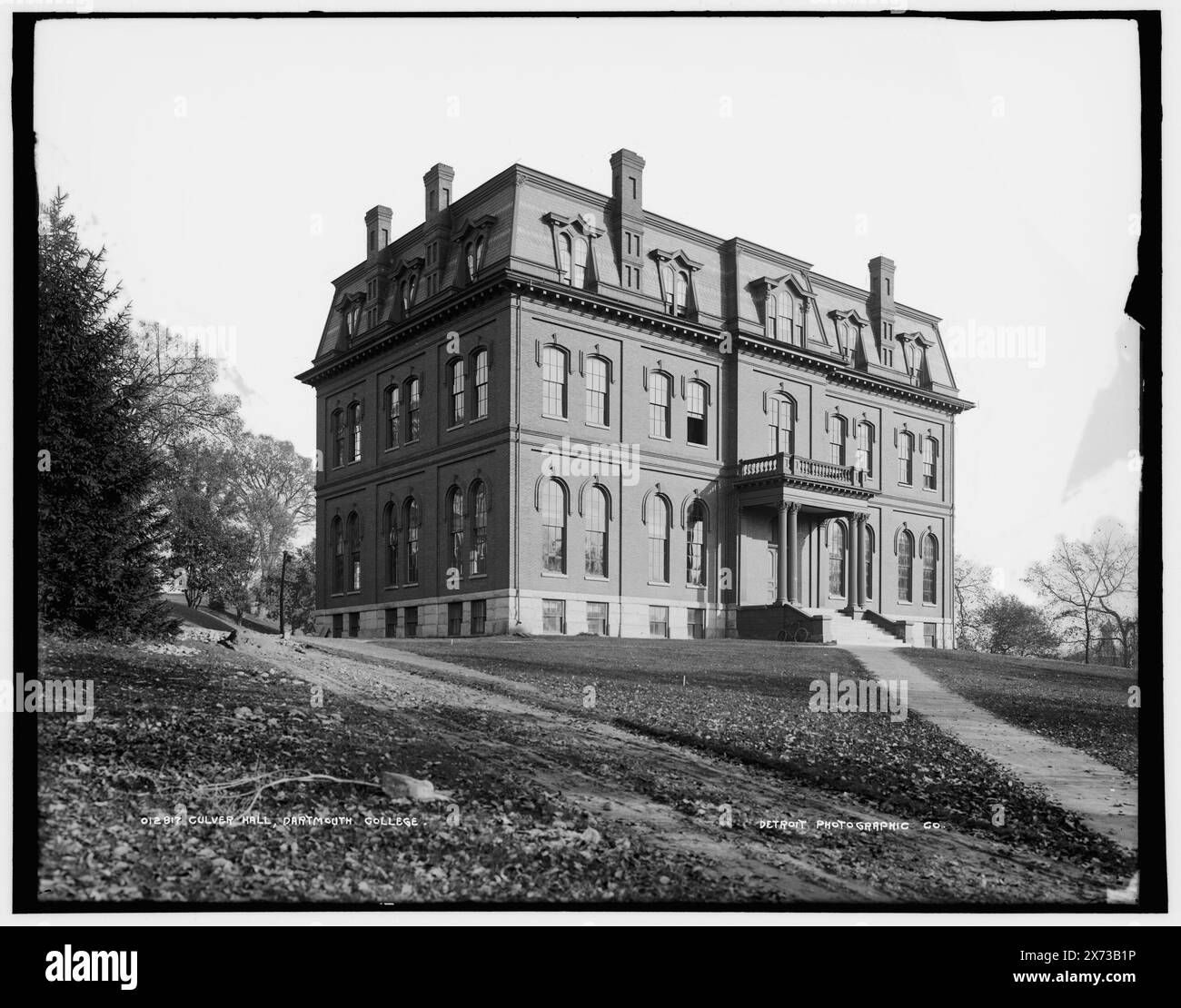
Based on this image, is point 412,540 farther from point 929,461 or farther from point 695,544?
point 929,461

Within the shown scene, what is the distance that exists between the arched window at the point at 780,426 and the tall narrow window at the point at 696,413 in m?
2.79

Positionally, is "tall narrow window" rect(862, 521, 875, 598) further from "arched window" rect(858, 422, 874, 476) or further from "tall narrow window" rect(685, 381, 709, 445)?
"tall narrow window" rect(685, 381, 709, 445)

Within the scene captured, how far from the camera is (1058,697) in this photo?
63.5 feet

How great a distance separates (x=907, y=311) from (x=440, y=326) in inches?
586

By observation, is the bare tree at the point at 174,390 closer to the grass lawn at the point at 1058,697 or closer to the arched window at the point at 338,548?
the arched window at the point at 338,548

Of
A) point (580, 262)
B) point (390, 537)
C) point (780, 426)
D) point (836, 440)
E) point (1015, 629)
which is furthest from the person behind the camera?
point (836, 440)

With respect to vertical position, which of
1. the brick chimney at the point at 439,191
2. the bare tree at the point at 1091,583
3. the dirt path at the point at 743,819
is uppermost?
the brick chimney at the point at 439,191

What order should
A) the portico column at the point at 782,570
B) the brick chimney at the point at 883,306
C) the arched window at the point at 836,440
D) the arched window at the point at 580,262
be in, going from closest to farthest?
the arched window at the point at 580,262
the brick chimney at the point at 883,306
the portico column at the point at 782,570
the arched window at the point at 836,440

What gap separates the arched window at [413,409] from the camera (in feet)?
85.8

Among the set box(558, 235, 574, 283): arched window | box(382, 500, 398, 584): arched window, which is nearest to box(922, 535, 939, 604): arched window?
box(558, 235, 574, 283): arched window

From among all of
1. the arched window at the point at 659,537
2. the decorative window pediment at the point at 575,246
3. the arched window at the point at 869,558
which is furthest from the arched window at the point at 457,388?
the arched window at the point at 869,558

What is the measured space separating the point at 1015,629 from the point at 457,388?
16158mm

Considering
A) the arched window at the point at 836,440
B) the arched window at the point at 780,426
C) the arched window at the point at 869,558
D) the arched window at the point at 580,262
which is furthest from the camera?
the arched window at the point at 869,558

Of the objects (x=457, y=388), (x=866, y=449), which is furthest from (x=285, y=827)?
(x=866, y=449)
